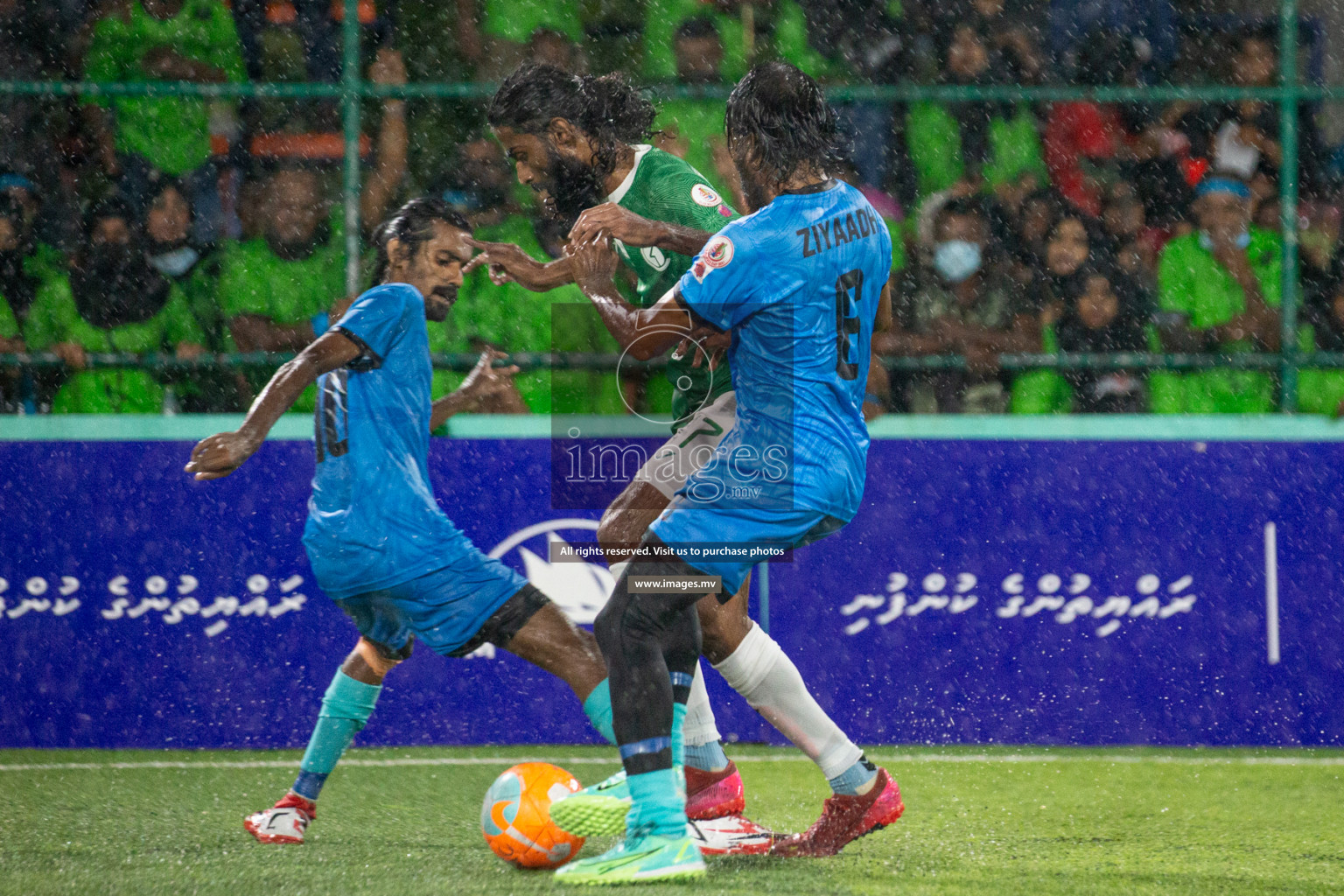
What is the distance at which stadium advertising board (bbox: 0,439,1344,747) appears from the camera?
571cm

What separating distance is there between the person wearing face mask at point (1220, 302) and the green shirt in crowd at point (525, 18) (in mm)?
2963

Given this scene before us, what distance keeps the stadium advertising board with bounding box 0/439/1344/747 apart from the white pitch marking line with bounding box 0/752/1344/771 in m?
0.21

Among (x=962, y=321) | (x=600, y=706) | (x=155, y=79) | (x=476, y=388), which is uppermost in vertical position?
(x=155, y=79)

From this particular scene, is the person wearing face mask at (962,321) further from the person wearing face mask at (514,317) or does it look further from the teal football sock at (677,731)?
the teal football sock at (677,731)

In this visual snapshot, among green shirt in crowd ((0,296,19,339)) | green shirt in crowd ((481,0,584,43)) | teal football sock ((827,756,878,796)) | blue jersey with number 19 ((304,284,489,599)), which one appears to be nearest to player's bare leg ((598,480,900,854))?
teal football sock ((827,756,878,796))

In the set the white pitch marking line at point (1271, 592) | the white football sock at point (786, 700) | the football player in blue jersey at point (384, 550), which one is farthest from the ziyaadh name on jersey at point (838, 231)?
the white pitch marking line at point (1271, 592)

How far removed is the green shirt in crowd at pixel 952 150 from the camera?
6.80m

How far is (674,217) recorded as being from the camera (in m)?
3.82

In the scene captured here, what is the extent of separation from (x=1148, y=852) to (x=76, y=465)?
415cm

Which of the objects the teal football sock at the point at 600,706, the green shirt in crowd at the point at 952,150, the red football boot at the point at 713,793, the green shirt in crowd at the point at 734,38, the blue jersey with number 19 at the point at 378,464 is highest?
the green shirt in crowd at the point at 734,38

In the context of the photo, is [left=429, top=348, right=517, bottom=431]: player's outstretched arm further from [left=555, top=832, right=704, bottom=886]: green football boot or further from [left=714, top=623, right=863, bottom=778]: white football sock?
[left=555, top=832, right=704, bottom=886]: green football boot

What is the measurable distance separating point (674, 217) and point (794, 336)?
0.66 m

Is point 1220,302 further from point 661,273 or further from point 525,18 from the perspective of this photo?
point 661,273

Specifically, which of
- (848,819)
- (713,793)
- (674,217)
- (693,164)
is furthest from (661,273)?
(693,164)
